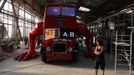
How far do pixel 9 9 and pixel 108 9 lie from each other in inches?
438

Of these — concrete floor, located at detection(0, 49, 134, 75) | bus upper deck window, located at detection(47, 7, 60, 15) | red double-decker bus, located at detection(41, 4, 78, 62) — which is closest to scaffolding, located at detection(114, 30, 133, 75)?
concrete floor, located at detection(0, 49, 134, 75)

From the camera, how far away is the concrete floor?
47.0ft

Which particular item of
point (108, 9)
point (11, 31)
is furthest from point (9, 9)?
point (108, 9)

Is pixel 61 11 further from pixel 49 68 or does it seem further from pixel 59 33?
pixel 49 68

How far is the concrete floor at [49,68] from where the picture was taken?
564 inches

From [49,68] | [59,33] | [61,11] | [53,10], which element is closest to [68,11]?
[61,11]

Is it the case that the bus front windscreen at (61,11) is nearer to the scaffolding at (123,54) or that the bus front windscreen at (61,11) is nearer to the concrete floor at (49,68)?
the concrete floor at (49,68)

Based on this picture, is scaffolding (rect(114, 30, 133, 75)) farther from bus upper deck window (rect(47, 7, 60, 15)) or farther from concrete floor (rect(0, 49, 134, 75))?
bus upper deck window (rect(47, 7, 60, 15))

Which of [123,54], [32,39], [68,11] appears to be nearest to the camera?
[123,54]

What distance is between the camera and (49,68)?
52.2ft

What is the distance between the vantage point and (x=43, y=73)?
14016 millimetres

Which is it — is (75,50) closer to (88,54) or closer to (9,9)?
(88,54)

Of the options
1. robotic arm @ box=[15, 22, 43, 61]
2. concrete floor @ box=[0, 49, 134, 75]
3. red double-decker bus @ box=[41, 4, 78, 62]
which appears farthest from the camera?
robotic arm @ box=[15, 22, 43, 61]

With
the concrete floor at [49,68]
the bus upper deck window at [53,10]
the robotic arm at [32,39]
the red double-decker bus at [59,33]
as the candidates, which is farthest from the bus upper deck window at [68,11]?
the concrete floor at [49,68]
